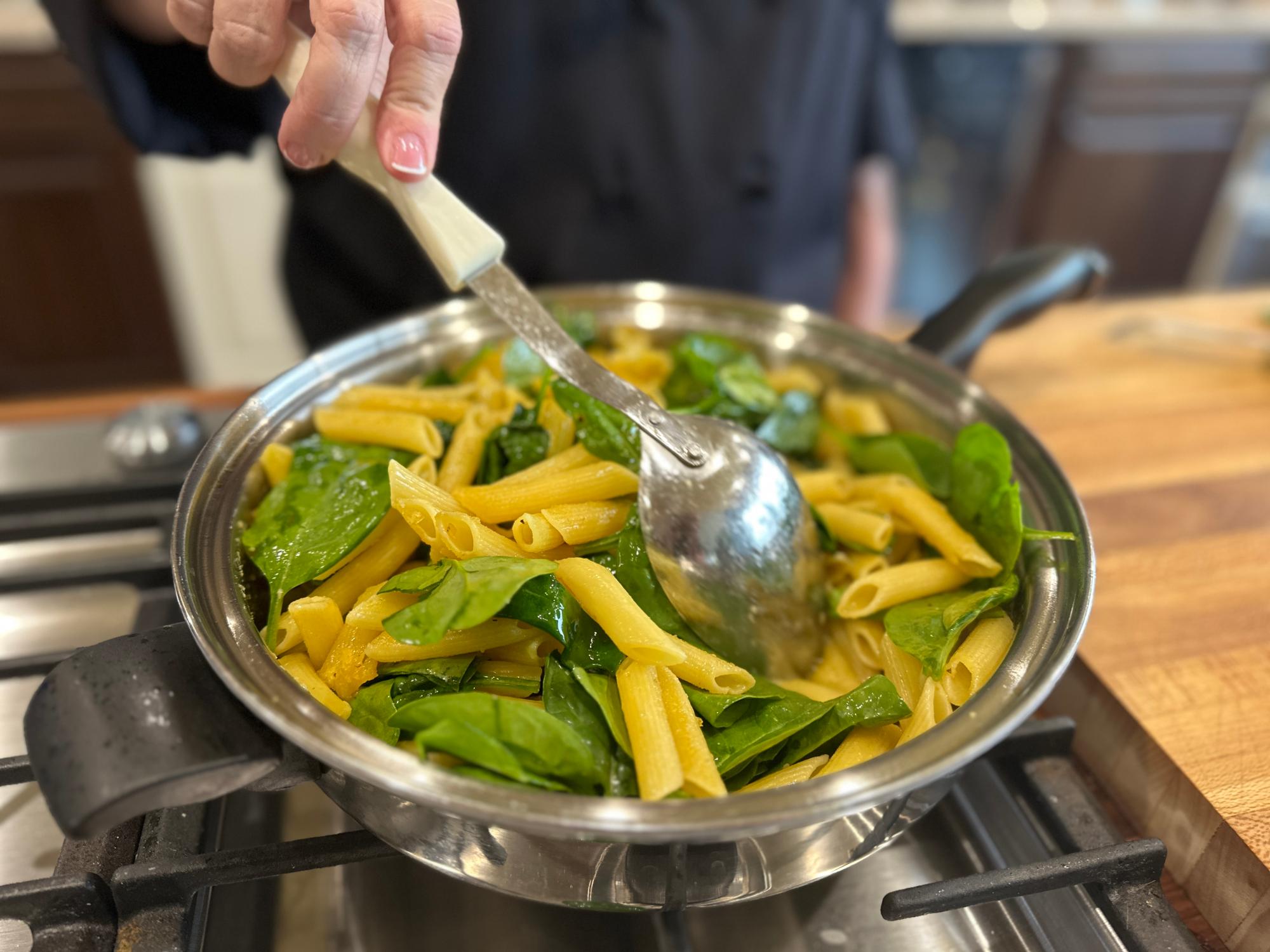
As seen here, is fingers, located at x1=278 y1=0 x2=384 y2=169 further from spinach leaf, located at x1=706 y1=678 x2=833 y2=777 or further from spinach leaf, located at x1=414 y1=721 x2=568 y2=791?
spinach leaf, located at x1=706 y1=678 x2=833 y2=777

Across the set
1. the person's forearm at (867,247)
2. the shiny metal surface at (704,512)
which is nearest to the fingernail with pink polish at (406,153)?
the shiny metal surface at (704,512)

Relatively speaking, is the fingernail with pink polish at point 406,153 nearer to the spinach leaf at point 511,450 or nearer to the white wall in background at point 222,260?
the spinach leaf at point 511,450

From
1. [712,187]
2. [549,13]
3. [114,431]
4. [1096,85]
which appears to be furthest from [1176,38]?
[114,431]

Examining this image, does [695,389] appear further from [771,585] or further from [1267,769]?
[1267,769]

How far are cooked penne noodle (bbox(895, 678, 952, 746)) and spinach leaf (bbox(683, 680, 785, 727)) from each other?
0.36 ft

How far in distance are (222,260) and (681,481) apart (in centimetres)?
265

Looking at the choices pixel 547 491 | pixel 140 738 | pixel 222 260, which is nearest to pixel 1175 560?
pixel 547 491

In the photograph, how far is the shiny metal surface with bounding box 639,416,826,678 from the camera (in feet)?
2.73

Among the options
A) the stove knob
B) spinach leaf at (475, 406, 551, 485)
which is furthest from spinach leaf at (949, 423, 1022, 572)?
the stove knob

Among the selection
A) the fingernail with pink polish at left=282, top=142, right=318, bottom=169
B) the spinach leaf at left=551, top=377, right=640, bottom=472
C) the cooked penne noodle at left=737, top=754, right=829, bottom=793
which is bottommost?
the cooked penne noodle at left=737, top=754, right=829, bottom=793

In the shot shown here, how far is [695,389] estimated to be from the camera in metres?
1.11

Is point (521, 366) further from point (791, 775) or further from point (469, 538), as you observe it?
point (791, 775)

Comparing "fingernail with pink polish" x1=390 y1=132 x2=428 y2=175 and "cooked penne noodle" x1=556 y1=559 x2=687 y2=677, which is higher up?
"fingernail with pink polish" x1=390 y1=132 x2=428 y2=175

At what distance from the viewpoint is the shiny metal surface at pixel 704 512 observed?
83 cm
